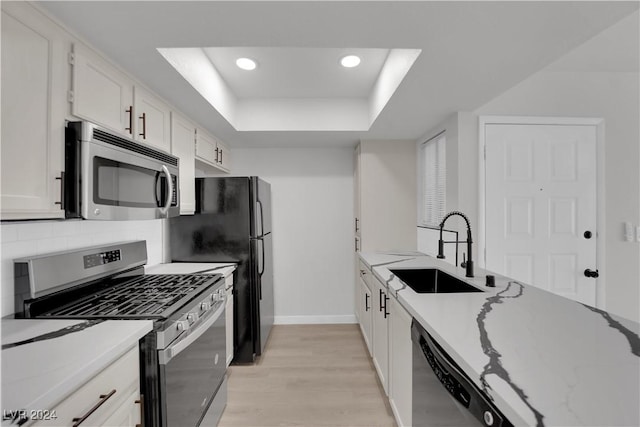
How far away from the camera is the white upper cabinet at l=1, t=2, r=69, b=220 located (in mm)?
1034

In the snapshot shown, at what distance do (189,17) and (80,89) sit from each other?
0.58 meters

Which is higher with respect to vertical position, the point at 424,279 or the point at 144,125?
the point at 144,125

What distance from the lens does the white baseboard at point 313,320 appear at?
370 centimetres

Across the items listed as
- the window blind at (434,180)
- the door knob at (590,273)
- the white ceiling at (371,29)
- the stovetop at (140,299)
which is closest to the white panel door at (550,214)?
the door knob at (590,273)

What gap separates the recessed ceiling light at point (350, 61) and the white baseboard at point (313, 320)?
2.77 m

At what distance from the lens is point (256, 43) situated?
1453mm

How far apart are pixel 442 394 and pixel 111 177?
5.46 ft

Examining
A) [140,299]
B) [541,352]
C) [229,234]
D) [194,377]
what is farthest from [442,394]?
[229,234]

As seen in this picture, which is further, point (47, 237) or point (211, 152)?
point (211, 152)

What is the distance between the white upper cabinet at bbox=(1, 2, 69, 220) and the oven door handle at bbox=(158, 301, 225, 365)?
2.36ft

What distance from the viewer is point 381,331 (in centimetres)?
214

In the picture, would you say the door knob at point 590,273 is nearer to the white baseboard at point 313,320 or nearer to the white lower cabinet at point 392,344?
the white lower cabinet at point 392,344

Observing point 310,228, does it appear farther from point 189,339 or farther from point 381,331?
point 189,339

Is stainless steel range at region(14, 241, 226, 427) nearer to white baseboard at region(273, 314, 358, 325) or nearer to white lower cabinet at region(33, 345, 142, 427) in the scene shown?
white lower cabinet at region(33, 345, 142, 427)
